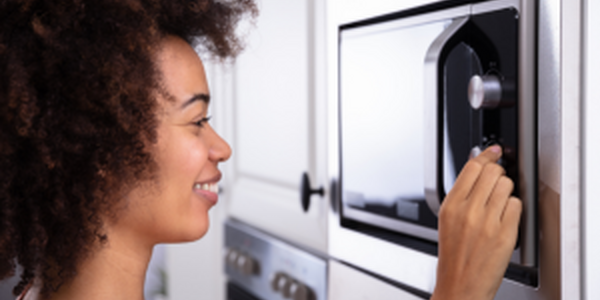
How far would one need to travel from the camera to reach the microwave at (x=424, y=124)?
551mm

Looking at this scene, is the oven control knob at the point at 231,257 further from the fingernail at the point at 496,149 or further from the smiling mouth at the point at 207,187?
the fingernail at the point at 496,149

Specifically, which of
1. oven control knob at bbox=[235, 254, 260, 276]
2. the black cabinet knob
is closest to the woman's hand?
the black cabinet knob

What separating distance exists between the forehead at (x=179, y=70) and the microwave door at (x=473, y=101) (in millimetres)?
324

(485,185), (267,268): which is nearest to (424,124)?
(485,185)

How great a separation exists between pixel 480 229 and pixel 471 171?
7 centimetres

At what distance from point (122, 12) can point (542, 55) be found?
515 millimetres

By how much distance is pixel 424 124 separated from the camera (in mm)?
652

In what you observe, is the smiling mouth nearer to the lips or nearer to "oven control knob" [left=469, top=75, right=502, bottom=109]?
the lips

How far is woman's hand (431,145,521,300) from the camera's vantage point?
21.5 inches

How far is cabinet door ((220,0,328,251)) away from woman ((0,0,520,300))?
0.32 m

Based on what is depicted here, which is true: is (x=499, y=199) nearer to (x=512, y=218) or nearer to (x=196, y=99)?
(x=512, y=218)

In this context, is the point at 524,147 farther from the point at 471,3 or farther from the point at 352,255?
the point at 352,255
